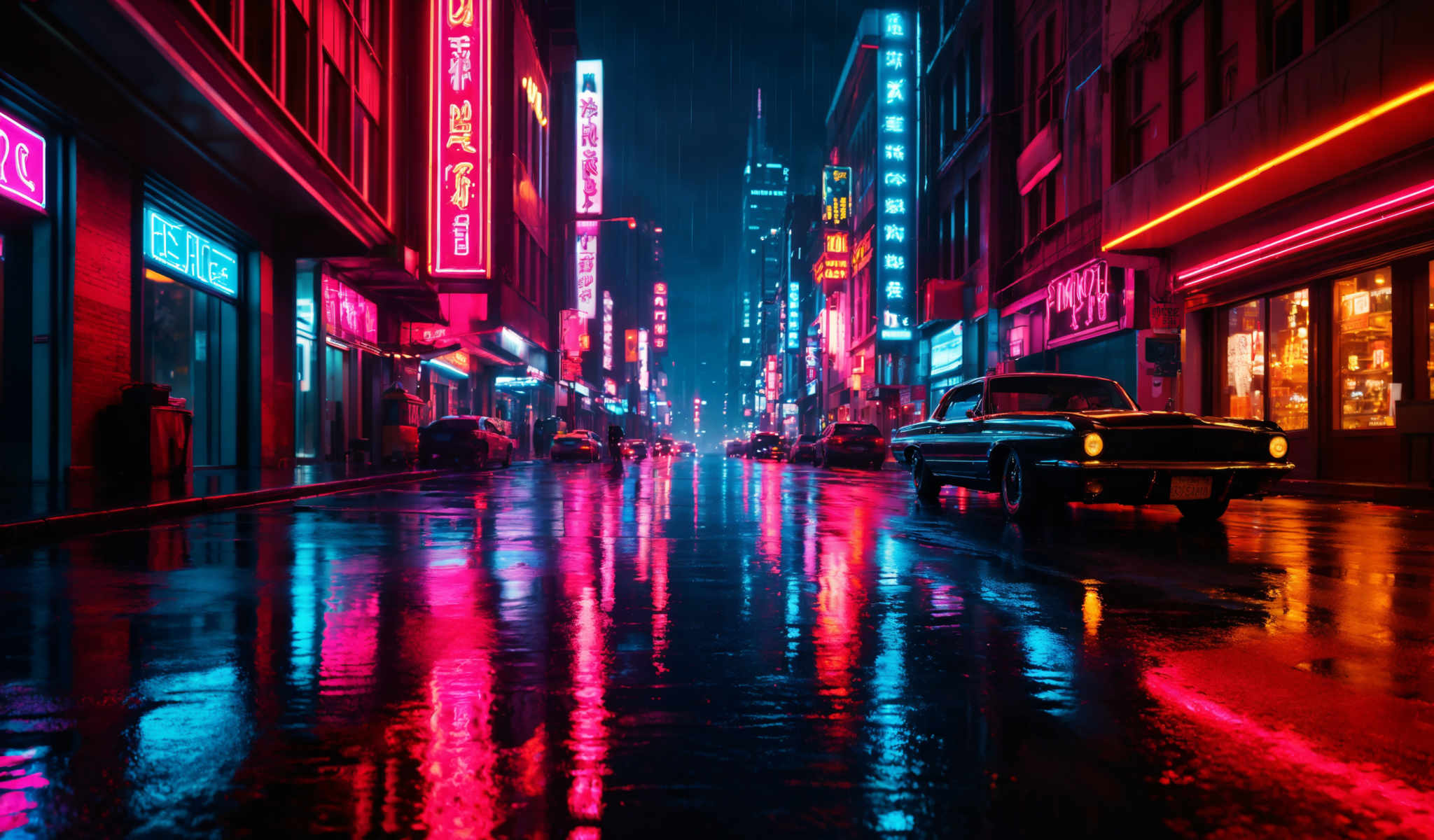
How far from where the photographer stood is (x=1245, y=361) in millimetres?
21203

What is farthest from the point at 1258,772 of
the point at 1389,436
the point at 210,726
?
the point at 1389,436

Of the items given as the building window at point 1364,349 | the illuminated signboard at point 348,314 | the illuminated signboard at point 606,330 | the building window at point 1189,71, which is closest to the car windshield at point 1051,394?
the building window at point 1364,349

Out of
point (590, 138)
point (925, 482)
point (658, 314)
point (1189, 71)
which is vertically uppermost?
point (658, 314)

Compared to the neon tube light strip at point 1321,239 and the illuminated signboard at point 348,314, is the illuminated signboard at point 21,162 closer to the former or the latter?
the illuminated signboard at point 348,314

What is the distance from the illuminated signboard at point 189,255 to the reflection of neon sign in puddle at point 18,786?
18.1 meters

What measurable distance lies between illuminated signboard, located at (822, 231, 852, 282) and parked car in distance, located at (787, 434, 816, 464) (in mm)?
Answer: 27358

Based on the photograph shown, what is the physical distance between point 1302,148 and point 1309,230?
2572mm

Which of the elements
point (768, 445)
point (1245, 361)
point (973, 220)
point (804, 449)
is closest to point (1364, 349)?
point (1245, 361)

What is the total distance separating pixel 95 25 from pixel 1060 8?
85.3 ft

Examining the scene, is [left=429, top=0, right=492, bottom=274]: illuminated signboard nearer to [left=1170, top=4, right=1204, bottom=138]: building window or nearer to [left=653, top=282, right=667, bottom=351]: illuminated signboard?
[left=1170, top=4, right=1204, bottom=138]: building window

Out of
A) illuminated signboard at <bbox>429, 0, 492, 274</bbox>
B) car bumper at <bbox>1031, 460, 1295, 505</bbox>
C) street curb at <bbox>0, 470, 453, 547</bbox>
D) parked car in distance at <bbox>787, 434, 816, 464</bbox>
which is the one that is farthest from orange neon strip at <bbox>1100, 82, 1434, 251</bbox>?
parked car in distance at <bbox>787, 434, 816, 464</bbox>

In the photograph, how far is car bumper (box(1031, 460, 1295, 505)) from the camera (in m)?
9.38

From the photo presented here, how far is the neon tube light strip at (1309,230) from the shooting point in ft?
51.0

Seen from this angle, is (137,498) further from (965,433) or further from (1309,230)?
(1309,230)
